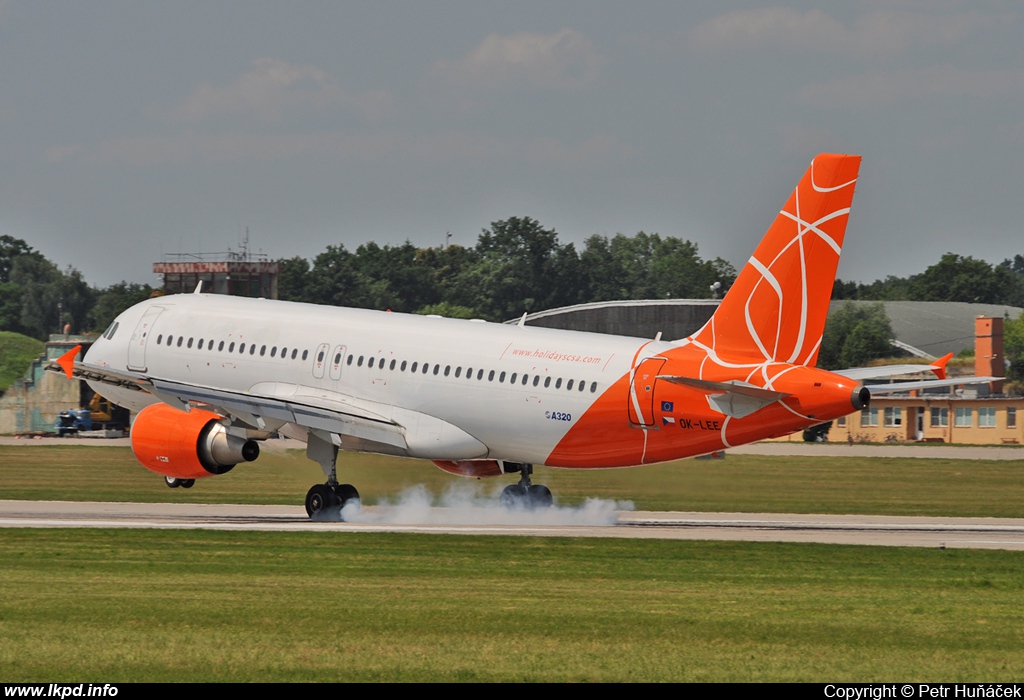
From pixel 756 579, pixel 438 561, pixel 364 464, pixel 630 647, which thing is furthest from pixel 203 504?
pixel 630 647

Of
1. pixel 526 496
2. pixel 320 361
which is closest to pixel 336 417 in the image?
pixel 320 361

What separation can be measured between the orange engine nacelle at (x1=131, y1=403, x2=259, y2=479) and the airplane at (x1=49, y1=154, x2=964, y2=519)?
0.13 feet

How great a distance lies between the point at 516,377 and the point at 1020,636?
59.7ft

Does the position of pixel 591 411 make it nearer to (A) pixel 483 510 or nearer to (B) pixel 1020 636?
(A) pixel 483 510

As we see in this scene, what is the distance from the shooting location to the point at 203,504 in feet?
144

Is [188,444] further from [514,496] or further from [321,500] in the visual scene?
[514,496]

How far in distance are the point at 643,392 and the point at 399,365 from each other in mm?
7326

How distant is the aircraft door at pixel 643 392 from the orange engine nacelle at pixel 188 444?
32.2 ft

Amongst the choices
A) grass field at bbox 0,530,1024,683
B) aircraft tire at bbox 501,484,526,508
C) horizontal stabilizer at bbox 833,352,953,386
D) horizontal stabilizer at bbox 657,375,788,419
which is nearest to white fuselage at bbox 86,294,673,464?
horizontal stabilizer at bbox 657,375,788,419

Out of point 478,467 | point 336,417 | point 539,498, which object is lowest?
point 539,498

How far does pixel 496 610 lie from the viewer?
21.7m

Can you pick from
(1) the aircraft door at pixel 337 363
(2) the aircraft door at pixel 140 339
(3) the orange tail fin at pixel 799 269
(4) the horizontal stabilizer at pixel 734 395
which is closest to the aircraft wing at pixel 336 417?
(1) the aircraft door at pixel 337 363

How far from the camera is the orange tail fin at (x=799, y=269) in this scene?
107ft

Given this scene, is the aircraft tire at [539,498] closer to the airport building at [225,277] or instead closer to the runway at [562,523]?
the runway at [562,523]
